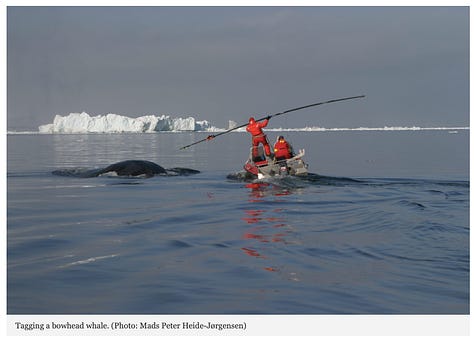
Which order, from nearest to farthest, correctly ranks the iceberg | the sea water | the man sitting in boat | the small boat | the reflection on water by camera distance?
the sea water
the reflection on water
the small boat
the man sitting in boat
the iceberg

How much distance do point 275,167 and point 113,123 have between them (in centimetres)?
13827

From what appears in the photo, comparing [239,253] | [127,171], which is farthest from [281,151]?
[239,253]

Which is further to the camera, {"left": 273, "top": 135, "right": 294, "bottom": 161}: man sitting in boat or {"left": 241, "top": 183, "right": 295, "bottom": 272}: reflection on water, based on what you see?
{"left": 273, "top": 135, "right": 294, "bottom": 161}: man sitting in boat

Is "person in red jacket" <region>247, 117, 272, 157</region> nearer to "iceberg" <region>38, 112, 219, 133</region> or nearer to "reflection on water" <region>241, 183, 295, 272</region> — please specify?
"reflection on water" <region>241, 183, 295, 272</region>

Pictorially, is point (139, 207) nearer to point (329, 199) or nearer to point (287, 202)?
point (287, 202)

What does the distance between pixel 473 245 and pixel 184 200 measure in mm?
10058

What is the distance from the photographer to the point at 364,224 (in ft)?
43.5

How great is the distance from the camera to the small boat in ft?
79.0

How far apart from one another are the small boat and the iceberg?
438 feet

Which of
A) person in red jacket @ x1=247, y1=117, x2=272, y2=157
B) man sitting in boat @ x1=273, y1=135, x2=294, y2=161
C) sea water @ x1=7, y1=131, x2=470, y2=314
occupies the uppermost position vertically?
person in red jacket @ x1=247, y1=117, x2=272, y2=157

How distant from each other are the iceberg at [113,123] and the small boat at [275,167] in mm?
133365

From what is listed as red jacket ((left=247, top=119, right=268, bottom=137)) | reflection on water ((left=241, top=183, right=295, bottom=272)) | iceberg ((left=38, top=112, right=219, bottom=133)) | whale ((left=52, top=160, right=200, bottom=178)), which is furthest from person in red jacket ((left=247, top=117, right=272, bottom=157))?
iceberg ((left=38, top=112, right=219, bottom=133))

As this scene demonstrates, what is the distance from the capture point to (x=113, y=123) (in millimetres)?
157500

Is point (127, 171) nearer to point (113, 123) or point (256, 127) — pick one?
point (256, 127)
